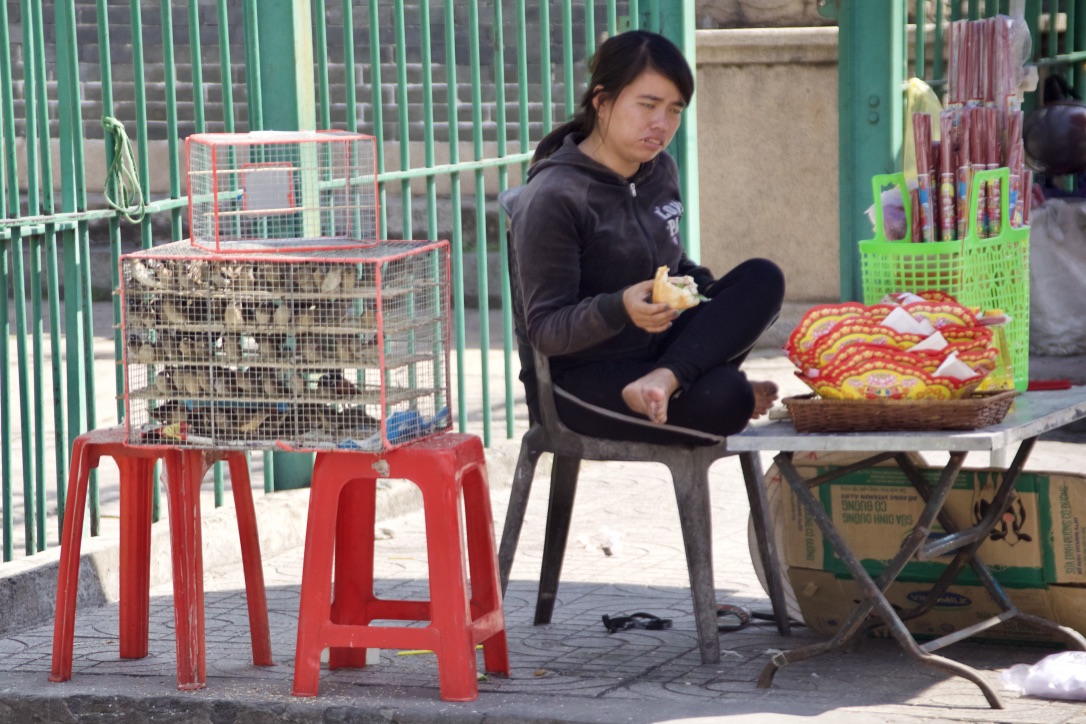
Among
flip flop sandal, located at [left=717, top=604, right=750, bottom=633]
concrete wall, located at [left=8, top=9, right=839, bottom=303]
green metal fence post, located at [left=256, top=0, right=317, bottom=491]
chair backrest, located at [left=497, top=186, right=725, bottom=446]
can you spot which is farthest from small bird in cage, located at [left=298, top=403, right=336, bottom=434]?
concrete wall, located at [left=8, top=9, right=839, bottom=303]

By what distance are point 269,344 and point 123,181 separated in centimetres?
145

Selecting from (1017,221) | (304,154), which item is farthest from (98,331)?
(1017,221)

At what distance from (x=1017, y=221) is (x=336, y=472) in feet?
6.07

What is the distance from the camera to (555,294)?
3961 mm

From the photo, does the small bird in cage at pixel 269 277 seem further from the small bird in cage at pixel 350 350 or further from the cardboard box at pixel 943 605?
the cardboard box at pixel 943 605

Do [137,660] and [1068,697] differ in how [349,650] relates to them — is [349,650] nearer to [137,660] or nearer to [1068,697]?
[137,660]

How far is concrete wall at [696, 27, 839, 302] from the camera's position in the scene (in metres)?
10.4

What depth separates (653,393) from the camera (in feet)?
12.7

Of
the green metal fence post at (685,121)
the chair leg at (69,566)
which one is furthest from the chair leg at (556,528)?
the green metal fence post at (685,121)

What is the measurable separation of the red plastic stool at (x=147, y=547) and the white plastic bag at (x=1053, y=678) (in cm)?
177

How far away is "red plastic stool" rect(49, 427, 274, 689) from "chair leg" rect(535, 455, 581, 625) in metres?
0.75

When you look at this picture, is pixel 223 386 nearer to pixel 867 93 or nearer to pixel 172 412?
pixel 172 412

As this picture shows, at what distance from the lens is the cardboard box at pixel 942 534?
398 centimetres

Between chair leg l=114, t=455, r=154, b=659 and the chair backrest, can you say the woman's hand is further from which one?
chair leg l=114, t=455, r=154, b=659
